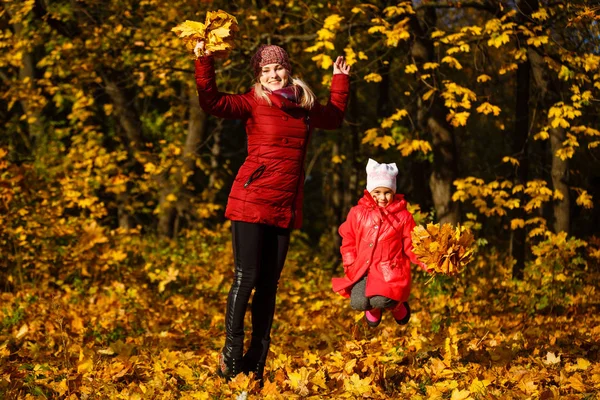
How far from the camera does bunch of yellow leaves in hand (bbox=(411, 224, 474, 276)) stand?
4777 mm

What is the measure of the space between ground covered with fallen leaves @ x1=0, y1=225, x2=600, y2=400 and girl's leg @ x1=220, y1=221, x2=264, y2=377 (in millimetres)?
149

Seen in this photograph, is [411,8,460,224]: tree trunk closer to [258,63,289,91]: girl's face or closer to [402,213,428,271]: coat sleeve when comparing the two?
[402,213,428,271]: coat sleeve

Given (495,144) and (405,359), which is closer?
(405,359)

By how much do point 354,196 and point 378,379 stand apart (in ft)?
37.8

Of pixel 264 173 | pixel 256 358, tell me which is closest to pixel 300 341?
pixel 256 358

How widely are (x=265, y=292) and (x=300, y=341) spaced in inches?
98.0

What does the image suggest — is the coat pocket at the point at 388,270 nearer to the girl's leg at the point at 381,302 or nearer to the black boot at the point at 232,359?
the girl's leg at the point at 381,302

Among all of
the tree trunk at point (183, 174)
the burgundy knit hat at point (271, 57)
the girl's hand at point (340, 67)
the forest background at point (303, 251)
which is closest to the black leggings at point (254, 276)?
the forest background at point (303, 251)

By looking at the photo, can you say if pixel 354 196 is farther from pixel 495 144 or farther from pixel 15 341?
pixel 495 144

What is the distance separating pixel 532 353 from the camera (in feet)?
20.5

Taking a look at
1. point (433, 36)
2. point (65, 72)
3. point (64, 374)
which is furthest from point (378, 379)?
point (65, 72)

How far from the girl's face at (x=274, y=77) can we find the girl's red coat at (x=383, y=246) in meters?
0.90

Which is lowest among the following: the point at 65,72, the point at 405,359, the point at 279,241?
the point at 405,359

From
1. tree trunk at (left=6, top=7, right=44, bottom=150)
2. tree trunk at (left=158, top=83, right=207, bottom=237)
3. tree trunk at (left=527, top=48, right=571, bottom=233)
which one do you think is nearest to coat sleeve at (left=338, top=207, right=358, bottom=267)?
tree trunk at (left=527, top=48, right=571, bottom=233)
